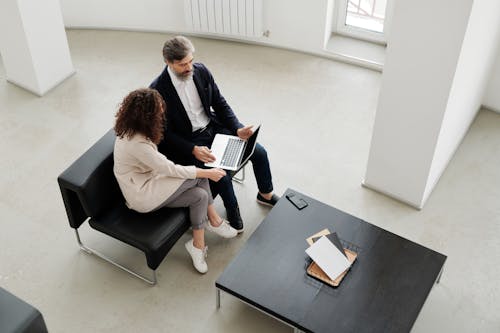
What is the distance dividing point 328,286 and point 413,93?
1414 mm

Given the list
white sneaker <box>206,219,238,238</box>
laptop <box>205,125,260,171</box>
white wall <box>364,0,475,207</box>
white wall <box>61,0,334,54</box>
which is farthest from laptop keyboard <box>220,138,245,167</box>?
white wall <box>61,0,334,54</box>

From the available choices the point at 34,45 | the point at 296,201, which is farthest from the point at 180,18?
the point at 296,201

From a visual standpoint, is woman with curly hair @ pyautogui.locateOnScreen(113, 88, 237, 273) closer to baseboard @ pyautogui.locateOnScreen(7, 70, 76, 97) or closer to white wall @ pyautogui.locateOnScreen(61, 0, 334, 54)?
baseboard @ pyautogui.locateOnScreen(7, 70, 76, 97)

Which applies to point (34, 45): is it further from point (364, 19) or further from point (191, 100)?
point (364, 19)

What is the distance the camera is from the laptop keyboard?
4.25 meters

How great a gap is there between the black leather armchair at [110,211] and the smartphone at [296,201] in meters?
0.70

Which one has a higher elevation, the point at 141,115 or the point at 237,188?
the point at 141,115

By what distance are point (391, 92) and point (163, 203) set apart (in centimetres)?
169

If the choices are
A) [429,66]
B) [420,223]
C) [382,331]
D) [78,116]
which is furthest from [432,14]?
[78,116]

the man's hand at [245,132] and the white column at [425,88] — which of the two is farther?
the man's hand at [245,132]

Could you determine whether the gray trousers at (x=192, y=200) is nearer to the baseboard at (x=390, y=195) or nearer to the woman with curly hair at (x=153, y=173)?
the woman with curly hair at (x=153, y=173)

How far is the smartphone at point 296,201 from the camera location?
4185 millimetres

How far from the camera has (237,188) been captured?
4887 millimetres

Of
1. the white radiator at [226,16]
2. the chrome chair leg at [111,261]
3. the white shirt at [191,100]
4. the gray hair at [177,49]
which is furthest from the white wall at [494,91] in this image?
the chrome chair leg at [111,261]
